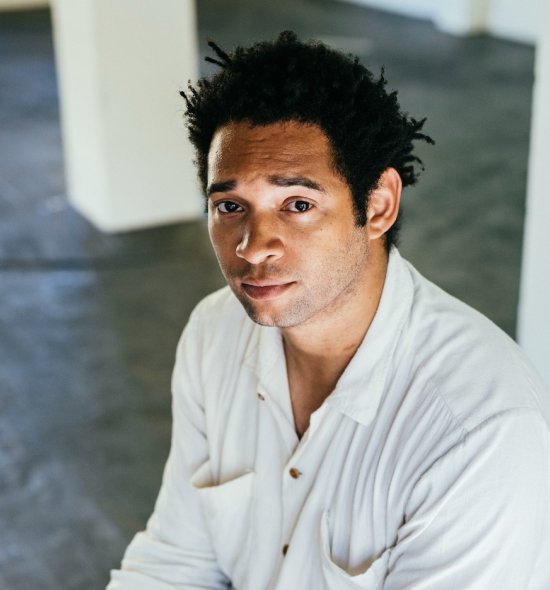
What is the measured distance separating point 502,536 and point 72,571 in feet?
6.59

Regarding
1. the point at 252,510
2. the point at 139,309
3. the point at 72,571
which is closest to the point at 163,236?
the point at 139,309

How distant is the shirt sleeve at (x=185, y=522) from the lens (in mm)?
2188

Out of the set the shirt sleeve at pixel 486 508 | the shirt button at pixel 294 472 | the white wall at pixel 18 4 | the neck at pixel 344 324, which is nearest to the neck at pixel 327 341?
the neck at pixel 344 324

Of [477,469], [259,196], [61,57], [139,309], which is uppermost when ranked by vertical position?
[61,57]

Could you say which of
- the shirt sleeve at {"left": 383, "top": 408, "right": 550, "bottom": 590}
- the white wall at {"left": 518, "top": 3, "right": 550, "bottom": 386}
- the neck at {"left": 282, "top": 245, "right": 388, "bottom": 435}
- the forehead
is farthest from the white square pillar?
the shirt sleeve at {"left": 383, "top": 408, "right": 550, "bottom": 590}

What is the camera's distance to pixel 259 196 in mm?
1853

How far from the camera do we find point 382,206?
1.96 m

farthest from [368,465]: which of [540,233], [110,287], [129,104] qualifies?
[129,104]

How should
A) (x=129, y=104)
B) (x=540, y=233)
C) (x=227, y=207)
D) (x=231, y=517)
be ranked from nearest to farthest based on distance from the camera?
(x=227, y=207)
(x=231, y=517)
(x=540, y=233)
(x=129, y=104)

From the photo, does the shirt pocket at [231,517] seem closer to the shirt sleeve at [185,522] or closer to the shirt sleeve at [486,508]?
the shirt sleeve at [185,522]

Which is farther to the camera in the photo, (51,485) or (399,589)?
(51,485)

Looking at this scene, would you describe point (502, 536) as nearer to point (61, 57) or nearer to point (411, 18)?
point (61, 57)

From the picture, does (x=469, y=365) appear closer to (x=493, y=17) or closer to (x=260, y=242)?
(x=260, y=242)

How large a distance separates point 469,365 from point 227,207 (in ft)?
1.53
